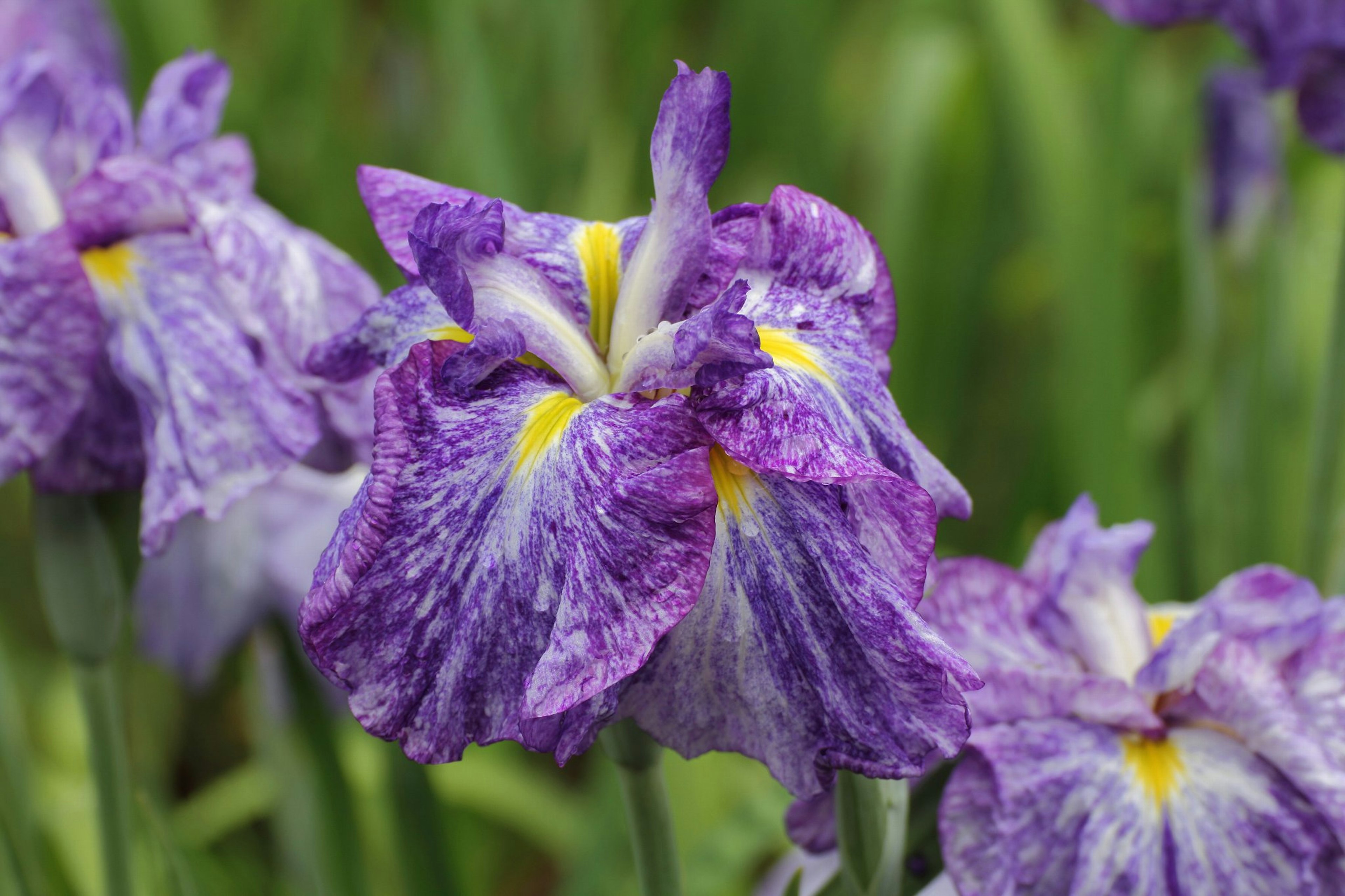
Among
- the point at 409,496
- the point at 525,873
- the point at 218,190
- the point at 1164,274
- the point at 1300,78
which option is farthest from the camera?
the point at 1164,274

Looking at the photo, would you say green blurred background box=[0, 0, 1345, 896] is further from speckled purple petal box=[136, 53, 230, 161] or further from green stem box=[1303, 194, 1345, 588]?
speckled purple petal box=[136, 53, 230, 161]

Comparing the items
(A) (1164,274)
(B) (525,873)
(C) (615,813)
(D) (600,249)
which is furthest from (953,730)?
(A) (1164,274)

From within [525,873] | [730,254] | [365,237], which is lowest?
[525,873]

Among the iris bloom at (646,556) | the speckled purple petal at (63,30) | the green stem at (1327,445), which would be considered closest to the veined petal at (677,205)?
the iris bloom at (646,556)

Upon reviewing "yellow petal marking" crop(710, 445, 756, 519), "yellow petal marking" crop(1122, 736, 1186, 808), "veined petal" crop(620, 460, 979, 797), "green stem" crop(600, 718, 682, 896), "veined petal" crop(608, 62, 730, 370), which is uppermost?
"veined petal" crop(608, 62, 730, 370)

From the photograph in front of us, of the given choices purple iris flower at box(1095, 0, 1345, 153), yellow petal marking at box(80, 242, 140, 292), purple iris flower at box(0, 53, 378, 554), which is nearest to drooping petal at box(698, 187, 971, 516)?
purple iris flower at box(0, 53, 378, 554)

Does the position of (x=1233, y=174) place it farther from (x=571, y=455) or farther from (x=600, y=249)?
(x=571, y=455)

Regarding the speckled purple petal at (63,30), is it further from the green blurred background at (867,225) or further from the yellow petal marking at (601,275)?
the yellow petal marking at (601,275)
